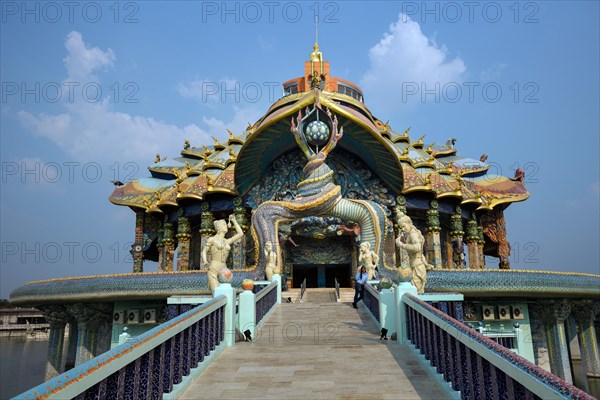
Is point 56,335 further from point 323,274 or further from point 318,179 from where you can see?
point 323,274

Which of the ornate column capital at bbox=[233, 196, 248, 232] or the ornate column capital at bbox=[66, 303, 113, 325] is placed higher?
the ornate column capital at bbox=[233, 196, 248, 232]

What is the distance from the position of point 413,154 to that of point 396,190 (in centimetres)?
497

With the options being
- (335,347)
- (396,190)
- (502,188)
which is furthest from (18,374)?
(502,188)

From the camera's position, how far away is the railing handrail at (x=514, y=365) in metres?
2.82

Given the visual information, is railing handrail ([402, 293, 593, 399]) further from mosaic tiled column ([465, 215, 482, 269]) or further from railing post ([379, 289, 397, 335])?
mosaic tiled column ([465, 215, 482, 269])

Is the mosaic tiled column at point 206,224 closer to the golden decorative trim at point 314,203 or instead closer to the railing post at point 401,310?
the golden decorative trim at point 314,203

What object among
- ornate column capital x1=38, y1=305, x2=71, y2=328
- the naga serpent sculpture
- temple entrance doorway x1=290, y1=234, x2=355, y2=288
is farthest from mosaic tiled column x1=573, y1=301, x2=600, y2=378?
ornate column capital x1=38, y1=305, x2=71, y2=328

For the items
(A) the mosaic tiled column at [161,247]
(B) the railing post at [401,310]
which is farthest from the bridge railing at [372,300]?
(A) the mosaic tiled column at [161,247]

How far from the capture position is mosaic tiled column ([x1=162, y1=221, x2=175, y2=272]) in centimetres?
2398

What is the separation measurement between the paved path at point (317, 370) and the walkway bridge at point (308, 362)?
0.01m

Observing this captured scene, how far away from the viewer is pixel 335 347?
7.42 m

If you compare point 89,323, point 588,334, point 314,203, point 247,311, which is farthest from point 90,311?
point 588,334

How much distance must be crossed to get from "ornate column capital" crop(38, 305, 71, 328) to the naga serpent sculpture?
24.5 ft

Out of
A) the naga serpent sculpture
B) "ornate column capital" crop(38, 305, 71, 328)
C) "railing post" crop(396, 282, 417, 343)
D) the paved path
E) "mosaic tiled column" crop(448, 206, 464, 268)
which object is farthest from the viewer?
"mosaic tiled column" crop(448, 206, 464, 268)
